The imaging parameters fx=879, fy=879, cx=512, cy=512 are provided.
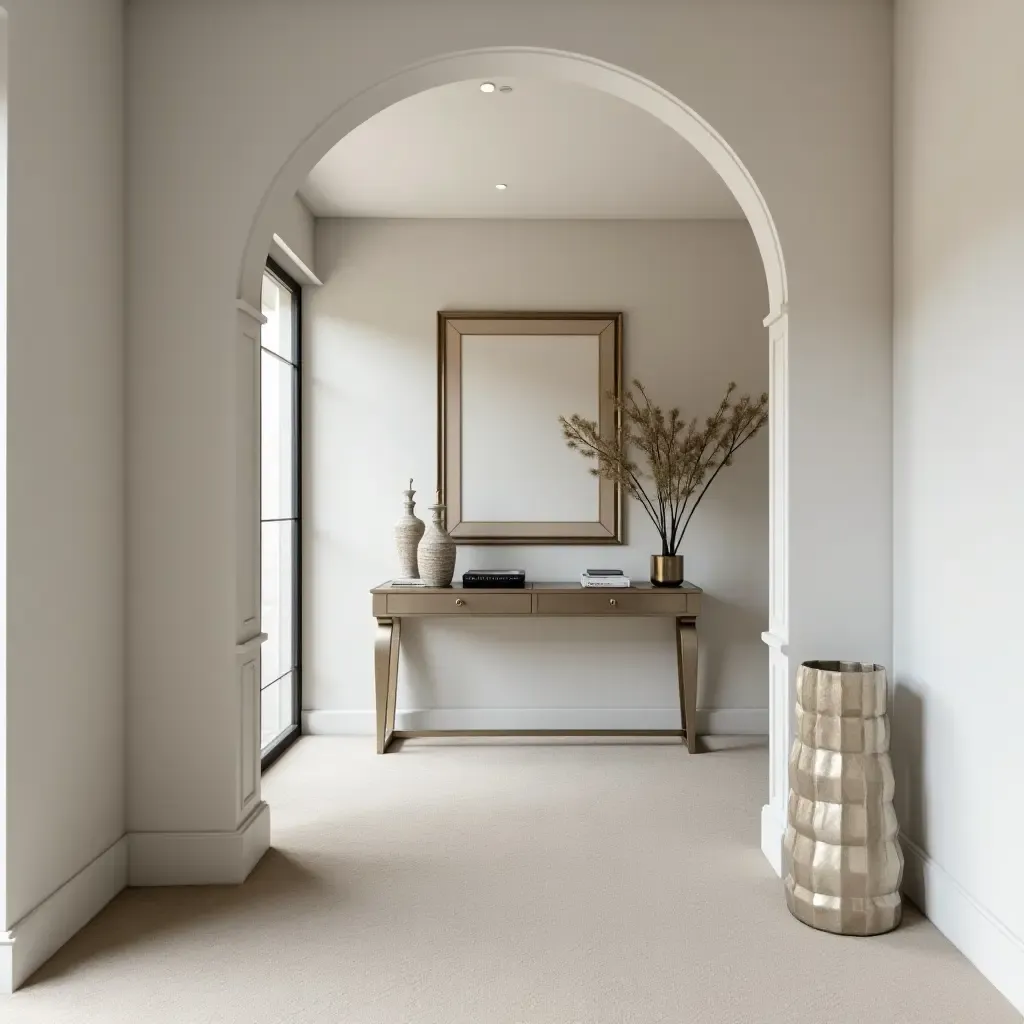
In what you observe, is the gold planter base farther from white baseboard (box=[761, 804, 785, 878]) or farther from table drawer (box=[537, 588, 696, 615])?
white baseboard (box=[761, 804, 785, 878])

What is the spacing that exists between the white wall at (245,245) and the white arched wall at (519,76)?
40 millimetres

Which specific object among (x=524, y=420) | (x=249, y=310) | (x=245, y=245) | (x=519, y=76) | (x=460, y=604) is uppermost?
(x=519, y=76)

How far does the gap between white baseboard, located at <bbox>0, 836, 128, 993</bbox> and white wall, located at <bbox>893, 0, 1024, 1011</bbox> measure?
2.29 metres

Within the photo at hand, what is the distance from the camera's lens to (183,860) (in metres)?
2.66

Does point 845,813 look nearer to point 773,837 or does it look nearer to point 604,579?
point 773,837

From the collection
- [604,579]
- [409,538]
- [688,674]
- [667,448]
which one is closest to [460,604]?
[409,538]

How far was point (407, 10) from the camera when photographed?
2.67m

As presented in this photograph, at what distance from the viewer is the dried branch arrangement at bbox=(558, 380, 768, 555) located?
14.2ft

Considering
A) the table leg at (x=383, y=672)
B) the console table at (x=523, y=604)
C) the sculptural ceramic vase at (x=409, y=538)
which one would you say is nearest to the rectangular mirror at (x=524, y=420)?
the sculptural ceramic vase at (x=409, y=538)

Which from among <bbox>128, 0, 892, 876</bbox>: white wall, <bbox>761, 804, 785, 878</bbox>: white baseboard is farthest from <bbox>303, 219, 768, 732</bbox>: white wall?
<bbox>128, 0, 892, 876</bbox>: white wall

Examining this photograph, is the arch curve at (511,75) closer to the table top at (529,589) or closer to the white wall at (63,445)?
the white wall at (63,445)

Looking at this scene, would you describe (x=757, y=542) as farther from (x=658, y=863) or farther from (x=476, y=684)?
(x=658, y=863)

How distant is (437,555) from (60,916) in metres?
2.29

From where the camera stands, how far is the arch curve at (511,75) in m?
2.68
